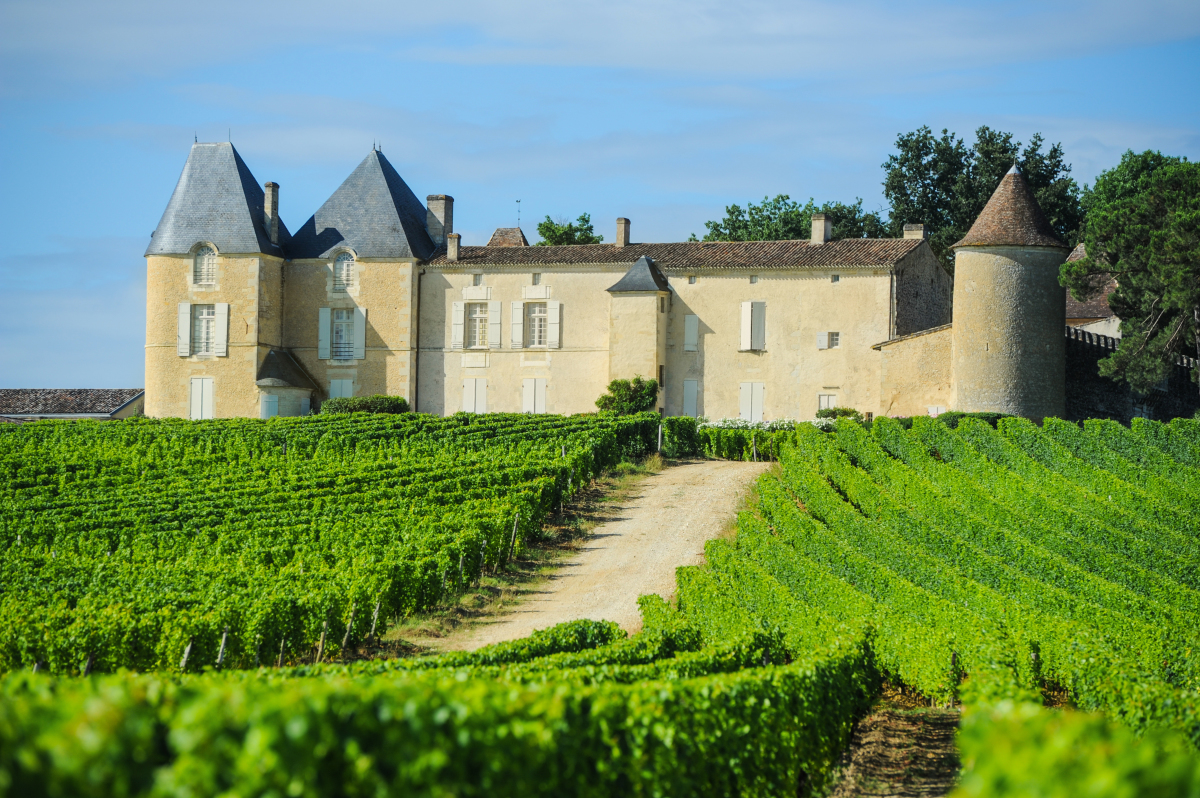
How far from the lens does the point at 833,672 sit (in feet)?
30.0

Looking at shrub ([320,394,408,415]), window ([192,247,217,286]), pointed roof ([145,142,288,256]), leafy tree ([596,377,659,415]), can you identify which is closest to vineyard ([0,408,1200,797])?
leafy tree ([596,377,659,415])

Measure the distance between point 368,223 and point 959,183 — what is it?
2510cm

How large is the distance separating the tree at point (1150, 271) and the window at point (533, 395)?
1611cm

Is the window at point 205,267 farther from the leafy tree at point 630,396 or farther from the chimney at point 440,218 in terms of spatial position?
the leafy tree at point 630,396

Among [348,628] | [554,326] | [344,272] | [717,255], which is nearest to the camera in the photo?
[348,628]

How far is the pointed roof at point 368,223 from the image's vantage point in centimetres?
3681

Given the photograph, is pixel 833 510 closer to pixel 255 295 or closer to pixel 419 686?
pixel 419 686

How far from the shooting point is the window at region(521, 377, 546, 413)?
116 ft

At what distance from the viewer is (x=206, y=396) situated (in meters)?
35.9

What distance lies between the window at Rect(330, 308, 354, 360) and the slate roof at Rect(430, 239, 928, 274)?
3.61 metres

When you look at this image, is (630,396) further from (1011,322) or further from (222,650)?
(222,650)

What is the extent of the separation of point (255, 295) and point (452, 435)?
1092cm

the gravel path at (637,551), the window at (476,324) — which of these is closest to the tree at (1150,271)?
the gravel path at (637,551)

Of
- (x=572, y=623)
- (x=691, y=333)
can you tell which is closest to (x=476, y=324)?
(x=691, y=333)
